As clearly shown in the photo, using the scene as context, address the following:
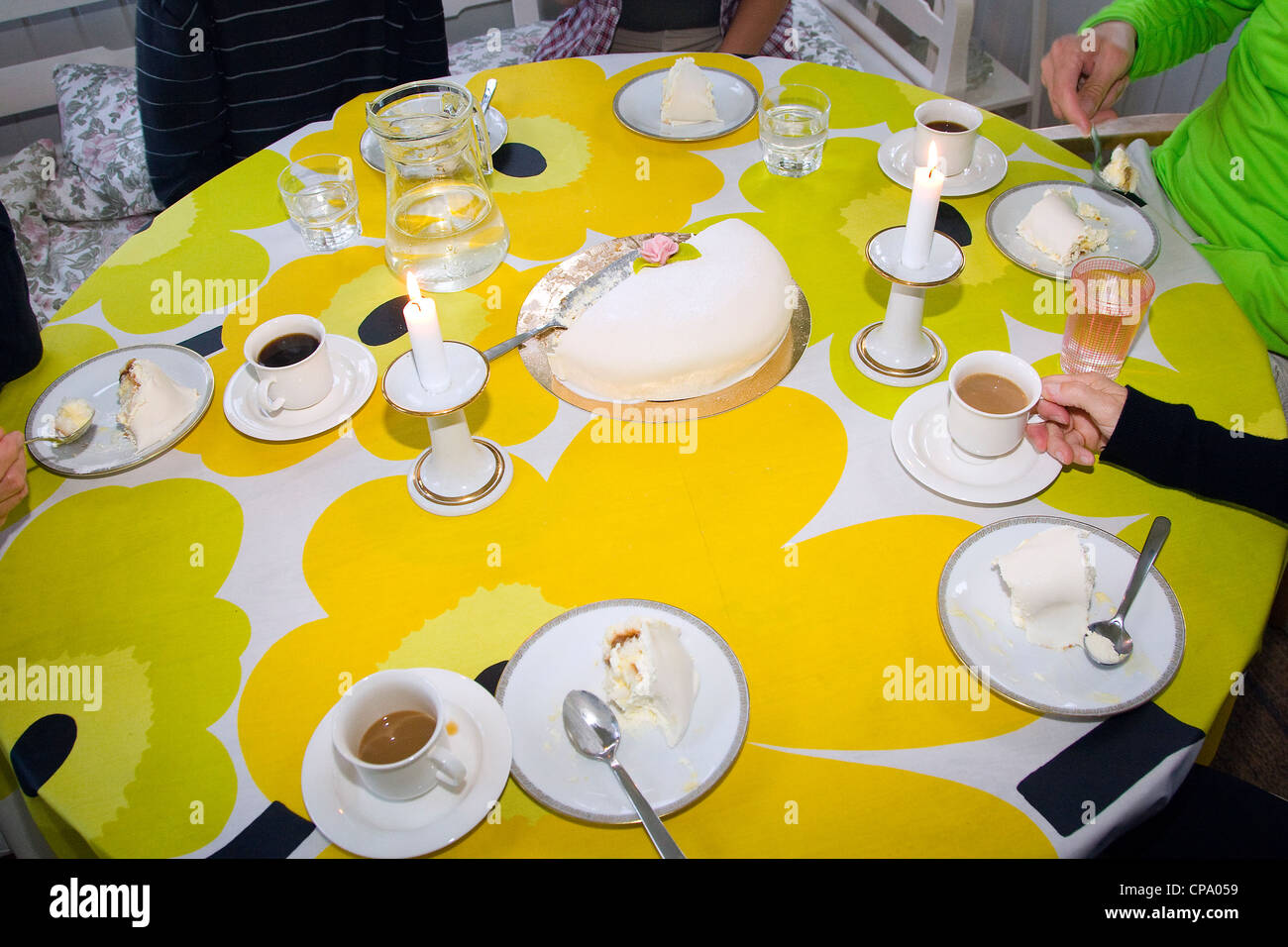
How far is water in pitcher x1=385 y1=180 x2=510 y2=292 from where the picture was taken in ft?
4.99

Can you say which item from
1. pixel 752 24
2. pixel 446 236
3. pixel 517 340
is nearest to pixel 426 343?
pixel 517 340

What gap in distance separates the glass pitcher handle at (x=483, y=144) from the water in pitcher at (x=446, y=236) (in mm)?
145

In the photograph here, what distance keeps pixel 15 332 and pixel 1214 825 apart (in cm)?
186

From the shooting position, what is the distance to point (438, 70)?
2373mm

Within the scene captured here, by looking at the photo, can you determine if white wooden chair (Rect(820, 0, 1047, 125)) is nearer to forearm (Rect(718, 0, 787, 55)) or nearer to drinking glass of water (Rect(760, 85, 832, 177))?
forearm (Rect(718, 0, 787, 55))

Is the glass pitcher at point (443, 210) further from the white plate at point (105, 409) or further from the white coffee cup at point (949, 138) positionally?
the white coffee cup at point (949, 138)

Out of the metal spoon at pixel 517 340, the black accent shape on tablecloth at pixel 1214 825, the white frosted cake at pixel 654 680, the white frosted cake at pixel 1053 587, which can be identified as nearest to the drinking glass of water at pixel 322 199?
the metal spoon at pixel 517 340

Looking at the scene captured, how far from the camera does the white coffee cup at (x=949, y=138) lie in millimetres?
1581

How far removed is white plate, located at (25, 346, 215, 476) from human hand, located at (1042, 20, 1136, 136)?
1.70m

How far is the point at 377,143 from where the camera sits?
1.71 metres

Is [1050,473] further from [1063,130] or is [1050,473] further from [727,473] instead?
[1063,130]
